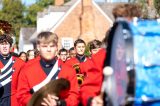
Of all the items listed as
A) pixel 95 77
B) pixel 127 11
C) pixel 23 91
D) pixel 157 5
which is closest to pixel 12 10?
pixel 157 5

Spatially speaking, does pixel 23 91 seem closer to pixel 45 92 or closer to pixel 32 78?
pixel 32 78

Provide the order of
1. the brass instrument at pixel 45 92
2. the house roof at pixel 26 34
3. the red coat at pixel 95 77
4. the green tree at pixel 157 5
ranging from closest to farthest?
the red coat at pixel 95 77 < the brass instrument at pixel 45 92 < the green tree at pixel 157 5 < the house roof at pixel 26 34

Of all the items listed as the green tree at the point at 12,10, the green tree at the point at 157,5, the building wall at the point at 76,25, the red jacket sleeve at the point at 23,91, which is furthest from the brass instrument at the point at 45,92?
the green tree at the point at 12,10

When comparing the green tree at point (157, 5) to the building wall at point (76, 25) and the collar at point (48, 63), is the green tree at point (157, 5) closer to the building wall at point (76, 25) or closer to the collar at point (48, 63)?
the collar at point (48, 63)

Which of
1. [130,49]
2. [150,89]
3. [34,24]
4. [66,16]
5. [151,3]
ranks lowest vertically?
[34,24]

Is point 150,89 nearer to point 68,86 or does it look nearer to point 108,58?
point 108,58

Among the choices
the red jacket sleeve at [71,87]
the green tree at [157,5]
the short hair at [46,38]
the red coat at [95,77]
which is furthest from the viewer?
the green tree at [157,5]

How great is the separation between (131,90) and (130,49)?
0.33 meters

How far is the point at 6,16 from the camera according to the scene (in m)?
91.4

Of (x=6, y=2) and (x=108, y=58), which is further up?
(x=108, y=58)

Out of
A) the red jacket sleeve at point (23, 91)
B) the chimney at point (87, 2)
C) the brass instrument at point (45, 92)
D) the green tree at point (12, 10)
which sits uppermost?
the brass instrument at point (45, 92)

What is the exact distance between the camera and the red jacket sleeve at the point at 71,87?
6500 millimetres

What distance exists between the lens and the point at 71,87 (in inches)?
261

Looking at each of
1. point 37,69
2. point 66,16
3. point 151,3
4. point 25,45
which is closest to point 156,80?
point 37,69
